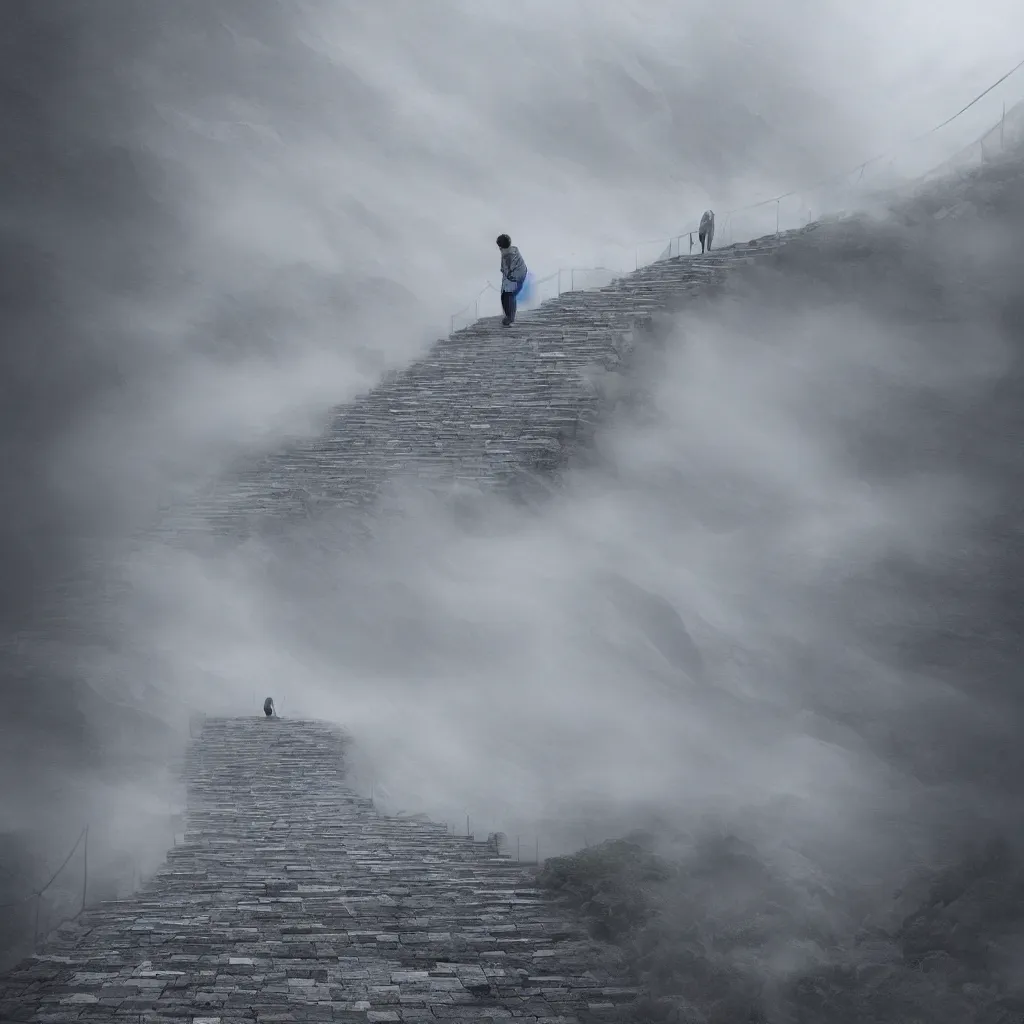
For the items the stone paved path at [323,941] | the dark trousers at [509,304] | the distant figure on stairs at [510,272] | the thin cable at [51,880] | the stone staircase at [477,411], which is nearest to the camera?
the stone paved path at [323,941]

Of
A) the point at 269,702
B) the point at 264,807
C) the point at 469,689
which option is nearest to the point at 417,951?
the point at 264,807

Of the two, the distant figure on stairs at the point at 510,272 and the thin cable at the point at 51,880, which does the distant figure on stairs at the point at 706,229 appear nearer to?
the distant figure on stairs at the point at 510,272

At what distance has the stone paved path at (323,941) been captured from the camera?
462 cm

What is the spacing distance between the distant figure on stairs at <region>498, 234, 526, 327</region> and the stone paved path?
840 centimetres

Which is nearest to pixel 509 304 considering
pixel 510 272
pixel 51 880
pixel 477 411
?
pixel 510 272

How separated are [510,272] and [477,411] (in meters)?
1.97

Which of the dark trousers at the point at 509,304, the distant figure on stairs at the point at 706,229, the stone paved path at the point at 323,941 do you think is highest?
the distant figure on stairs at the point at 706,229

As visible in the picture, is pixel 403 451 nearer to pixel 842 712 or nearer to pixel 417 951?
pixel 842 712

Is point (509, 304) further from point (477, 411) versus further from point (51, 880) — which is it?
point (51, 880)

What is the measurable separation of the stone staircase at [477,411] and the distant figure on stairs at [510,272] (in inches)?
20.3

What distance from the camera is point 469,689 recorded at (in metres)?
11.6

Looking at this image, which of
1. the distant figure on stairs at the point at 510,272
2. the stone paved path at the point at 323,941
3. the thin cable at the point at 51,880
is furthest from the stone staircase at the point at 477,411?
the thin cable at the point at 51,880

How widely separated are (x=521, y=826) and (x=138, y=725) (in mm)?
3791

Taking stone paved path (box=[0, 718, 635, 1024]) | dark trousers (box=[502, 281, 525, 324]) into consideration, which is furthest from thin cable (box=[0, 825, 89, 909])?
dark trousers (box=[502, 281, 525, 324])
